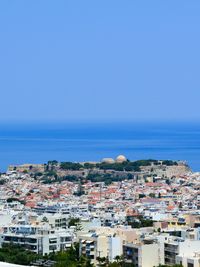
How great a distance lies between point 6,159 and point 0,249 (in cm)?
3680

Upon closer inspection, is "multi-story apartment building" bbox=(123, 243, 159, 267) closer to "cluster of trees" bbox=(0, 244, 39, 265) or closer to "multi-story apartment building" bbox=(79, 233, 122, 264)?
"multi-story apartment building" bbox=(79, 233, 122, 264)

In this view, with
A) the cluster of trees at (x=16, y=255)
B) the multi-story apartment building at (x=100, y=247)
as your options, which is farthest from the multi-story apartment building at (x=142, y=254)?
the cluster of trees at (x=16, y=255)

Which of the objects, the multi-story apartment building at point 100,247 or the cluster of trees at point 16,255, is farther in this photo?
the multi-story apartment building at point 100,247

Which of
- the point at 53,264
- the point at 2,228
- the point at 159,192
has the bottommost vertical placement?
the point at 53,264

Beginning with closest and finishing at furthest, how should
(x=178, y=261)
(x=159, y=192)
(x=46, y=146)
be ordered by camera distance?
(x=178, y=261) → (x=159, y=192) → (x=46, y=146)

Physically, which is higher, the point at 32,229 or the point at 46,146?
the point at 46,146

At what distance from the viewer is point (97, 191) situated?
101 ft

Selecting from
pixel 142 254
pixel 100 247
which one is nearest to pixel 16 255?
pixel 100 247

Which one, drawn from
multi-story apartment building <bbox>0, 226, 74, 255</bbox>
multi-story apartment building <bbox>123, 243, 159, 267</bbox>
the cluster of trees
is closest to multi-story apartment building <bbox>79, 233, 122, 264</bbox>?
multi-story apartment building <bbox>123, 243, 159, 267</bbox>

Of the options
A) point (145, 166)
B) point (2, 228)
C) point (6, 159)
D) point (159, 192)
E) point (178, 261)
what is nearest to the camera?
point (178, 261)

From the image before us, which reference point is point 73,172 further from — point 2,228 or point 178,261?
point 178,261

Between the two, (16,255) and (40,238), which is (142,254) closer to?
(16,255)

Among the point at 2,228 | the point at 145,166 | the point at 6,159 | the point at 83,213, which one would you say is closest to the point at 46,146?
the point at 6,159

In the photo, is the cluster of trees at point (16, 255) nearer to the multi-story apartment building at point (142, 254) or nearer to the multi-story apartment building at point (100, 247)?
the multi-story apartment building at point (100, 247)
